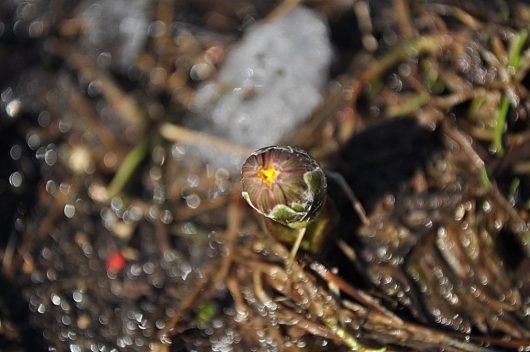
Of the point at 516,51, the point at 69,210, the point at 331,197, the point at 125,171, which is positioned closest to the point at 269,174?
the point at 331,197

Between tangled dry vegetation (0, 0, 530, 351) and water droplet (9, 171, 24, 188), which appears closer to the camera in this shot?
tangled dry vegetation (0, 0, 530, 351)

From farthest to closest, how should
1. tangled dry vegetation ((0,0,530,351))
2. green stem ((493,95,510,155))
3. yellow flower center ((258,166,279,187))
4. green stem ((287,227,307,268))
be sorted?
green stem ((493,95,510,155)) < tangled dry vegetation ((0,0,530,351)) < green stem ((287,227,307,268)) < yellow flower center ((258,166,279,187))

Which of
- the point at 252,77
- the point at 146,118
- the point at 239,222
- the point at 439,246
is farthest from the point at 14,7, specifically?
the point at 439,246

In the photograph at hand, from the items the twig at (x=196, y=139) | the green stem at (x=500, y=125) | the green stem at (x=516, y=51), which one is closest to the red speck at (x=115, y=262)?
the twig at (x=196, y=139)

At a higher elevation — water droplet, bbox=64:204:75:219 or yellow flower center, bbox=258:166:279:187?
yellow flower center, bbox=258:166:279:187

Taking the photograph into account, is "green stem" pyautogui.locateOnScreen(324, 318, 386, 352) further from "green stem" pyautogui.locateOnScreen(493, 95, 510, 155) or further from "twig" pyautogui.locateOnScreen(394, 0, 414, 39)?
"twig" pyautogui.locateOnScreen(394, 0, 414, 39)

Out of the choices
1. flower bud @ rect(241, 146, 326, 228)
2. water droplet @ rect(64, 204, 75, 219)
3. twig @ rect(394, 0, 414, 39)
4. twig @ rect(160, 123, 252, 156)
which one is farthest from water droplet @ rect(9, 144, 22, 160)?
twig @ rect(394, 0, 414, 39)

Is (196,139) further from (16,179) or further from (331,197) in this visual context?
(16,179)

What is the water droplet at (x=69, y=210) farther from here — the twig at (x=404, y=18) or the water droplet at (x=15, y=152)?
the twig at (x=404, y=18)
